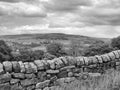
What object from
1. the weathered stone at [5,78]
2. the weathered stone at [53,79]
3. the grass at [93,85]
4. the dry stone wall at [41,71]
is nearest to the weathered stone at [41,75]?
the dry stone wall at [41,71]

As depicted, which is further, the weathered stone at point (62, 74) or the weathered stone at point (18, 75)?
the weathered stone at point (62, 74)

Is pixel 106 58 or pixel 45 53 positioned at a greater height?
pixel 106 58

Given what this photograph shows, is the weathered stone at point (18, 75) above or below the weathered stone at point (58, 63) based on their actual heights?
below

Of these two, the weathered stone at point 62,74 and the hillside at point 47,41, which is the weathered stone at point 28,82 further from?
the hillside at point 47,41

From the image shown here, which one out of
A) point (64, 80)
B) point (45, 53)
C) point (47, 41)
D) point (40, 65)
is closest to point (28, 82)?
point (40, 65)

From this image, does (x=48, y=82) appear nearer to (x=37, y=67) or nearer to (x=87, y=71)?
(x=37, y=67)

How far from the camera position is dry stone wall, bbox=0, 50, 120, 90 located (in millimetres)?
5551

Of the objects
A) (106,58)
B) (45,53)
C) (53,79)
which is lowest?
(45,53)

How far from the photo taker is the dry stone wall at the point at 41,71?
5551 millimetres

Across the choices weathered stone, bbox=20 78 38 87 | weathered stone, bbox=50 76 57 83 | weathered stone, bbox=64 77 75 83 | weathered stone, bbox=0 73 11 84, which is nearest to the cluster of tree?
weathered stone, bbox=64 77 75 83

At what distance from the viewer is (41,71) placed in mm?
6051

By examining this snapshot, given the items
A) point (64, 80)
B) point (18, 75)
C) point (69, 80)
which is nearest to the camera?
point (18, 75)

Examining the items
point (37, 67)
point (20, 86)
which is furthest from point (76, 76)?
point (20, 86)

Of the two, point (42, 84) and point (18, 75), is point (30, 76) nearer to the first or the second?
point (18, 75)
